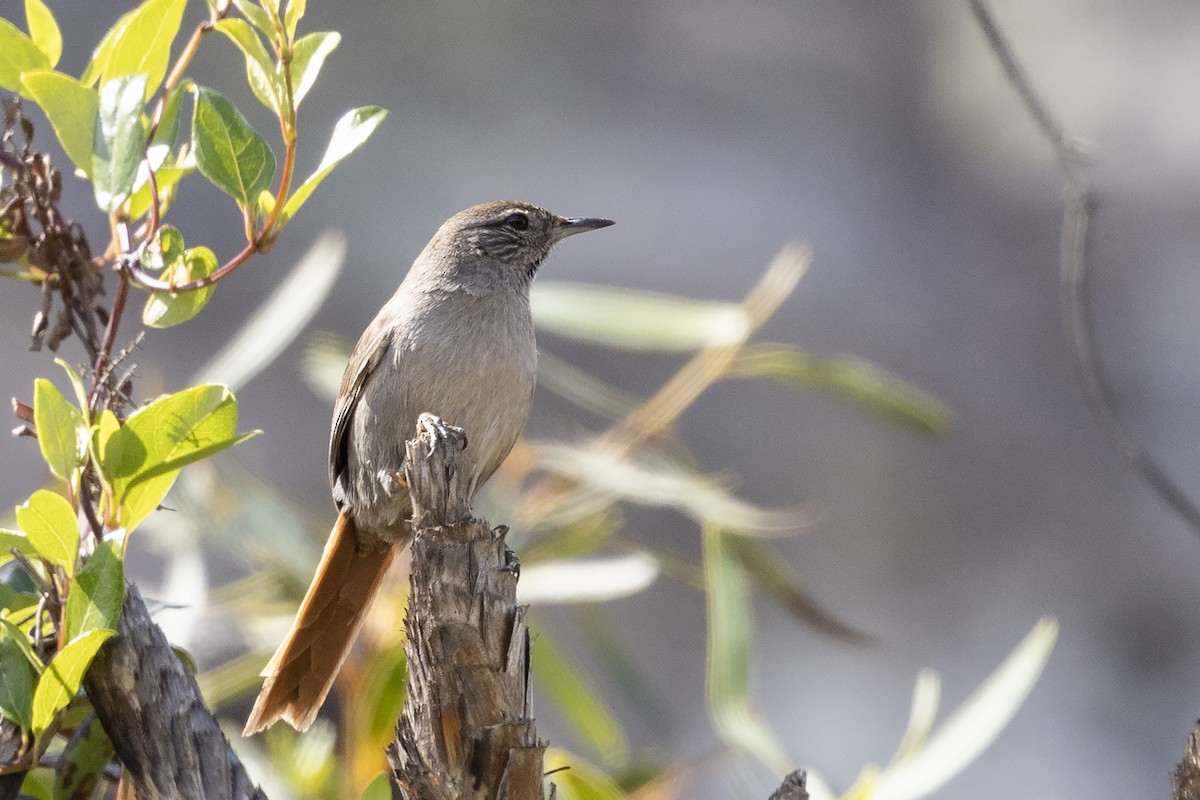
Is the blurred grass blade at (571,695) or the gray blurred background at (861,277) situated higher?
the gray blurred background at (861,277)

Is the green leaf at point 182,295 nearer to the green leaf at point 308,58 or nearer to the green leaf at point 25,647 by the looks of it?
the green leaf at point 308,58

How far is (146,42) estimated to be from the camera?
2.03 metres

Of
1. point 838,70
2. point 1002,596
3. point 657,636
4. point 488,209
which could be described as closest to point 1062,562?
point 1002,596

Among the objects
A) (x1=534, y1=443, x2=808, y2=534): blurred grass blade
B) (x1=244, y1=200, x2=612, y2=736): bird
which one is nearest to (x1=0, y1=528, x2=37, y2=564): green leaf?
(x1=244, y1=200, x2=612, y2=736): bird

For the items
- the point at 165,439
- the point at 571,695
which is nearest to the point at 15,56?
the point at 165,439

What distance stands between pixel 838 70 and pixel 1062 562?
3.86 metres

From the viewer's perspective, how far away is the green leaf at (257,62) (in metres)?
1.94

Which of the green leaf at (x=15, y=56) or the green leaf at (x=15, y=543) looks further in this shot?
the green leaf at (x=15, y=56)

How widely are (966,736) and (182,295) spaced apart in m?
2.20

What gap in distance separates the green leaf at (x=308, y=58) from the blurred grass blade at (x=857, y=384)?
6.93 feet

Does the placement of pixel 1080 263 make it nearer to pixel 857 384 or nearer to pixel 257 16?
pixel 857 384

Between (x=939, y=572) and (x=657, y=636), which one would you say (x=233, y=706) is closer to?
(x=657, y=636)

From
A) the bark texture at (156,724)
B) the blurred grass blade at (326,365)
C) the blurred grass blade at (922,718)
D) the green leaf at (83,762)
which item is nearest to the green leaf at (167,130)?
the bark texture at (156,724)

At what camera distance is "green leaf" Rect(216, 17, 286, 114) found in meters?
1.94
